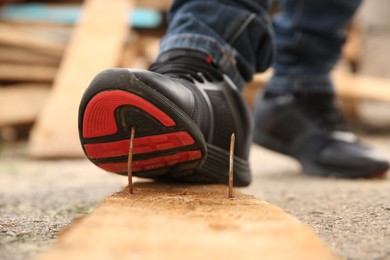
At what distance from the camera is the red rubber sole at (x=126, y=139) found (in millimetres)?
731

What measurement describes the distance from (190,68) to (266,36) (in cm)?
26

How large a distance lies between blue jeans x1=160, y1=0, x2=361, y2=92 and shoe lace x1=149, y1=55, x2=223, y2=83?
2cm

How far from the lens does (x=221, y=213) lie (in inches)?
25.0

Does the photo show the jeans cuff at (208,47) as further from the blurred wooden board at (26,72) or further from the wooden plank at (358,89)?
the wooden plank at (358,89)

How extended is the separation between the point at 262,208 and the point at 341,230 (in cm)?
12

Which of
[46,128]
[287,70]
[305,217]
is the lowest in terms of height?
[305,217]

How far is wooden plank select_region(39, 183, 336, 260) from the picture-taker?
484 millimetres

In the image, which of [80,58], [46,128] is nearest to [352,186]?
[46,128]

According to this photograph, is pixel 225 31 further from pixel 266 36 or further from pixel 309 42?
pixel 309 42

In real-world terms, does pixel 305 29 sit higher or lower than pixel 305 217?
higher

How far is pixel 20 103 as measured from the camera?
8.57ft

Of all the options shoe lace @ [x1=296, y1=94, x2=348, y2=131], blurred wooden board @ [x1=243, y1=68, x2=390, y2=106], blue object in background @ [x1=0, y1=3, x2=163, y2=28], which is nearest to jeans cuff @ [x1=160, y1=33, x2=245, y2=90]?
shoe lace @ [x1=296, y1=94, x2=348, y2=131]

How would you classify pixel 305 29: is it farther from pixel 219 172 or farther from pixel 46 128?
pixel 46 128

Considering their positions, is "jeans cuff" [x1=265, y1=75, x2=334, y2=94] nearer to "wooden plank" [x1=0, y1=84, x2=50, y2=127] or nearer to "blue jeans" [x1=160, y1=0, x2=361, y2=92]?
"blue jeans" [x1=160, y1=0, x2=361, y2=92]
